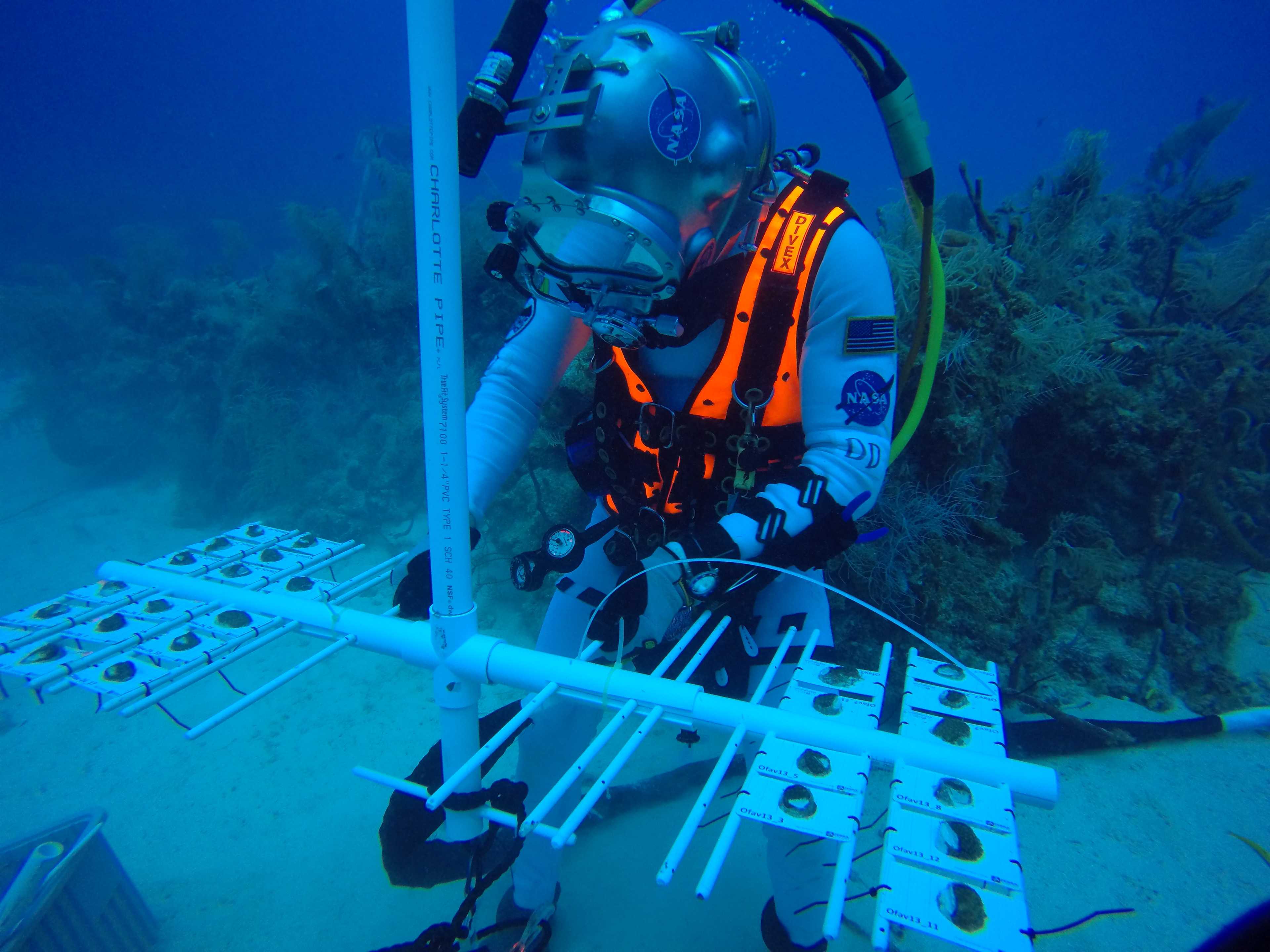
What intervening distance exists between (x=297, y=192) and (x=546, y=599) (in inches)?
1658

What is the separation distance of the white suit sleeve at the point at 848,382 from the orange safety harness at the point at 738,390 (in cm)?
8

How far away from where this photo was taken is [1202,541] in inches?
166

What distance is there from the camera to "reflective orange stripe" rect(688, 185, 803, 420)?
2002mm

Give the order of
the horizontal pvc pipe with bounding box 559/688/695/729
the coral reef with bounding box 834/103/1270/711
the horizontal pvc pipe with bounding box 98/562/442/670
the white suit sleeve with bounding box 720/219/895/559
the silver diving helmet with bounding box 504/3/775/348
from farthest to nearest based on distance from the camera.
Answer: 1. the coral reef with bounding box 834/103/1270/711
2. the white suit sleeve with bounding box 720/219/895/559
3. the silver diving helmet with bounding box 504/3/775/348
4. the horizontal pvc pipe with bounding box 98/562/442/670
5. the horizontal pvc pipe with bounding box 559/688/695/729

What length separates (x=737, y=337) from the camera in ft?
6.69

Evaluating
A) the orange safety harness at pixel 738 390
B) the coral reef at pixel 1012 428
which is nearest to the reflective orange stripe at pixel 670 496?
the orange safety harness at pixel 738 390

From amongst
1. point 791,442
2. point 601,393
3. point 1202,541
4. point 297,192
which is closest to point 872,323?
point 791,442

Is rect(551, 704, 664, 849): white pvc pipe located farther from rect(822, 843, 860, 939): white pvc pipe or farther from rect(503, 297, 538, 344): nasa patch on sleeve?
rect(503, 297, 538, 344): nasa patch on sleeve

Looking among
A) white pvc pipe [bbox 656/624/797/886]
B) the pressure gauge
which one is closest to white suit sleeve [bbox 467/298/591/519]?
the pressure gauge

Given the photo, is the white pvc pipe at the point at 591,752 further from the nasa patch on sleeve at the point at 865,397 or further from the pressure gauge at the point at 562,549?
the nasa patch on sleeve at the point at 865,397

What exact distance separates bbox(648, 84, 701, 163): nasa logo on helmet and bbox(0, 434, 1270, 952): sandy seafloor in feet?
A: 10.8

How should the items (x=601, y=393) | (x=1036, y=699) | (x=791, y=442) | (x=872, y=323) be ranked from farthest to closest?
1. (x=1036, y=699)
2. (x=601, y=393)
3. (x=791, y=442)
4. (x=872, y=323)

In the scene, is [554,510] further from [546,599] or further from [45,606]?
[45,606]

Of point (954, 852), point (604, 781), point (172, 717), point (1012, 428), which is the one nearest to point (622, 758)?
point (604, 781)
